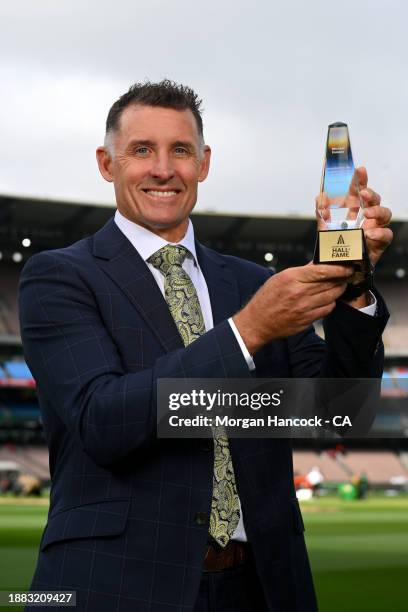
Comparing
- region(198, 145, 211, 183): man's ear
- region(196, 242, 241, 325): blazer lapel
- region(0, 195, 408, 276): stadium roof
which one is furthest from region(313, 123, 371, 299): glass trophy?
region(0, 195, 408, 276): stadium roof

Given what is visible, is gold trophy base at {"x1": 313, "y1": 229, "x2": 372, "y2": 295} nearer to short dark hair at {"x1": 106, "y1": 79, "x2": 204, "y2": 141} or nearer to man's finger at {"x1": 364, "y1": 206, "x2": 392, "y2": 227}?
man's finger at {"x1": 364, "y1": 206, "x2": 392, "y2": 227}

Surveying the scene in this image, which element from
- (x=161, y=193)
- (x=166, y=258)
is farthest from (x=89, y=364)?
(x=161, y=193)

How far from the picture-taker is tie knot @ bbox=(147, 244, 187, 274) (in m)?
2.54

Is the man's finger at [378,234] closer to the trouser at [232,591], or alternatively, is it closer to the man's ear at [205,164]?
the man's ear at [205,164]

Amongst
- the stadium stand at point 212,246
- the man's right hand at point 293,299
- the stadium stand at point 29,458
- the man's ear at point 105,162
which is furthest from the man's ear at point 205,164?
the stadium stand at point 29,458

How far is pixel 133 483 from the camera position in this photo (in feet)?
7.35

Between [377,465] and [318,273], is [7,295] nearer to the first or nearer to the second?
[377,465]

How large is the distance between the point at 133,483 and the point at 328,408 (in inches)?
22.7

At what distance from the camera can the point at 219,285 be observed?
103 inches

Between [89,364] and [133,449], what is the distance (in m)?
0.24

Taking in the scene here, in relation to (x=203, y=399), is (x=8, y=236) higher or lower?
higher

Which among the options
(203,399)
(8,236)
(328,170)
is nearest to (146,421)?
(203,399)

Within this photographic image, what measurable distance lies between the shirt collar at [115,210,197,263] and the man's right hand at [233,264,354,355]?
0.52 metres

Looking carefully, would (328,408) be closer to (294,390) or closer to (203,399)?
(294,390)
